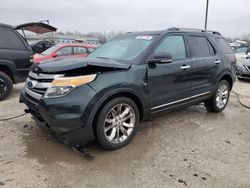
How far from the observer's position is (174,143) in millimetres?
3723

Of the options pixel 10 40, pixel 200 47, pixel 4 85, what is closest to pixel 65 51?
pixel 10 40

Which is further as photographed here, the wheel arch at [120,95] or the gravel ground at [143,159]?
the wheel arch at [120,95]

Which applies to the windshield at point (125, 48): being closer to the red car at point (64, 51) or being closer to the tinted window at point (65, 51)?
the red car at point (64, 51)

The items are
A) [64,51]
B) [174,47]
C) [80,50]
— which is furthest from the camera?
[80,50]

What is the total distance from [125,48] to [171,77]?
941 mm

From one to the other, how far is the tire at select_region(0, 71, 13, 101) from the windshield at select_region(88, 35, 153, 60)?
2883 millimetres

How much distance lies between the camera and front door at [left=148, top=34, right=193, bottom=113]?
12.3ft

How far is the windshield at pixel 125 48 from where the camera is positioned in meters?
3.81

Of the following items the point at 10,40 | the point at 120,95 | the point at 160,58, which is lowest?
the point at 120,95

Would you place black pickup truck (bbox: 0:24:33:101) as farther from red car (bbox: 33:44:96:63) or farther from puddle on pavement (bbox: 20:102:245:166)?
red car (bbox: 33:44:96:63)

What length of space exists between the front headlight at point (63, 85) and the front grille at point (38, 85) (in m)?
0.10

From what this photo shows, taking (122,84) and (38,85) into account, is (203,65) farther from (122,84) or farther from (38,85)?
(38,85)

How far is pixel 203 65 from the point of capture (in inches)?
182

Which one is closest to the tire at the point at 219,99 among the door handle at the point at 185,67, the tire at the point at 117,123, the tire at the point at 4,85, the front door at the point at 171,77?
the front door at the point at 171,77
